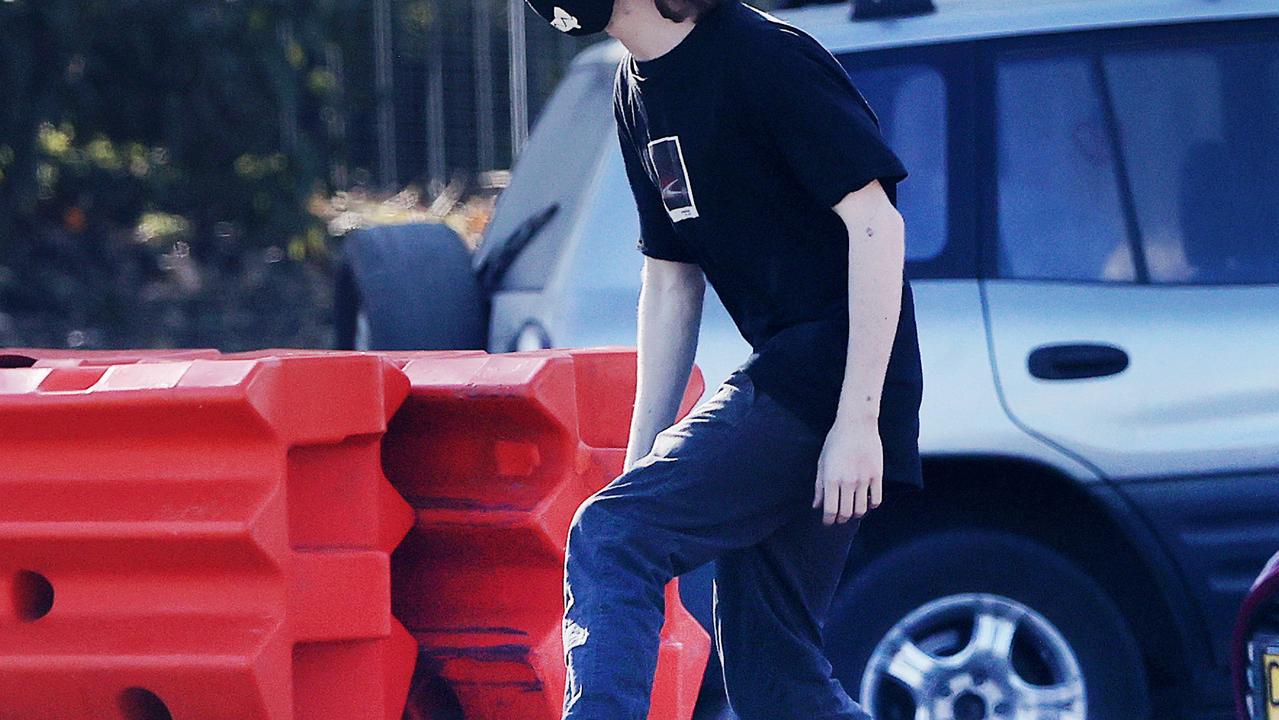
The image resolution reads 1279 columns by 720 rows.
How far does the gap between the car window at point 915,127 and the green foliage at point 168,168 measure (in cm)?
605

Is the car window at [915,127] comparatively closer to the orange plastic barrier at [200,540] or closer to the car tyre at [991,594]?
the car tyre at [991,594]

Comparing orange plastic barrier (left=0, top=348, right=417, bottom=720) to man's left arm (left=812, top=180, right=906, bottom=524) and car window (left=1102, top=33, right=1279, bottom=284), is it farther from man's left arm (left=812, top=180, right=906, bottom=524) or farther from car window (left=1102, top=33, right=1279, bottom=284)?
car window (left=1102, top=33, right=1279, bottom=284)

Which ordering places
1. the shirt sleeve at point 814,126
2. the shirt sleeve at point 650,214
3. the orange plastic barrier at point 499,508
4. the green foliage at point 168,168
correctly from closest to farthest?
the shirt sleeve at point 814,126 < the shirt sleeve at point 650,214 < the orange plastic barrier at point 499,508 < the green foliage at point 168,168

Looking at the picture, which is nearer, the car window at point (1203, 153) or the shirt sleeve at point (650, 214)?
the shirt sleeve at point (650, 214)

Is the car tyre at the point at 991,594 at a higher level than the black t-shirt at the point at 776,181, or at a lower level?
lower

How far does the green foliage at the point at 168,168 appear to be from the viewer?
31.3 feet

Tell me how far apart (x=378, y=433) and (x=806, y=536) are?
0.76m

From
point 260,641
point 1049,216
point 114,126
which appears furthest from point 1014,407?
point 114,126

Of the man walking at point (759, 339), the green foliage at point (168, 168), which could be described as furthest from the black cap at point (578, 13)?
A: the green foliage at point (168, 168)

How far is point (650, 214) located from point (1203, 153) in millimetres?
1664

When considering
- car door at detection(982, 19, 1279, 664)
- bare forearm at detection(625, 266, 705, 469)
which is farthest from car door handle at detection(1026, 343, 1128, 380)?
bare forearm at detection(625, 266, 705, 469)

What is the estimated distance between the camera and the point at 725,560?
3.02 m

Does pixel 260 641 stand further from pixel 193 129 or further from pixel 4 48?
pixel 193 129

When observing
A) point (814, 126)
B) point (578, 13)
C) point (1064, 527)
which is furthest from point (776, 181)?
point (1064, 527)
